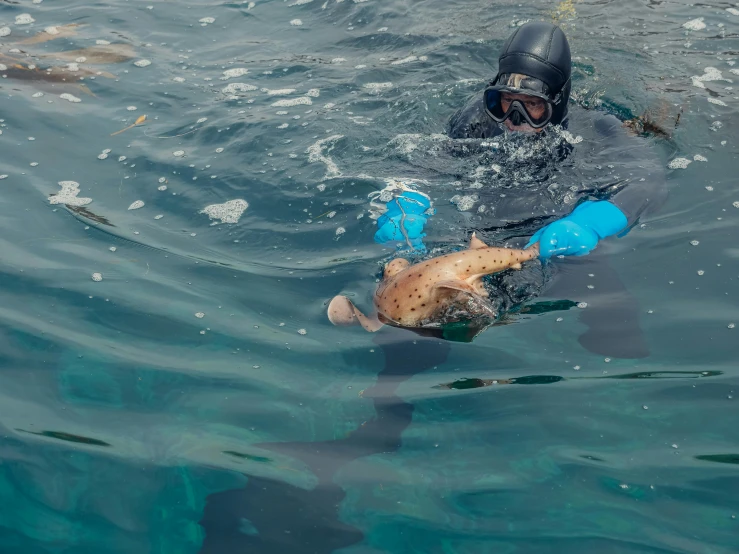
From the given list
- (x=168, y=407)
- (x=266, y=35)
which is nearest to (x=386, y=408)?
(x=168, y=407)

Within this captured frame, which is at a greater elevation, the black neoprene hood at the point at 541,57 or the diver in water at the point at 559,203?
the black neoprene hood at the point at 541,57

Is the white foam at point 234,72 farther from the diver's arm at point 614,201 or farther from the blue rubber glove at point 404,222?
the diver's arm at point 614,201

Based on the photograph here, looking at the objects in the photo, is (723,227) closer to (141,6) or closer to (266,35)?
(266,35)

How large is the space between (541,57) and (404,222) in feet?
5.00

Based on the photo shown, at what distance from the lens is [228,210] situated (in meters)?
5.09

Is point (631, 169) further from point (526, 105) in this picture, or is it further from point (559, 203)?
point (526, 105)

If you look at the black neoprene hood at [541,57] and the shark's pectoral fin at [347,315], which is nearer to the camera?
the shark's pectoral fin at [347,315]

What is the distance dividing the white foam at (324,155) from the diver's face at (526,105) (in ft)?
4.17

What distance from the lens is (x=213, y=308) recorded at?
13.7ft

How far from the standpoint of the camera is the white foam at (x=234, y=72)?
7.10 meters

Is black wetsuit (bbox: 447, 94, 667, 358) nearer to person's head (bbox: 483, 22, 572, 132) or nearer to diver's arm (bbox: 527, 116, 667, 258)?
diver's arm (bbox: 527, 116, 667, 258)

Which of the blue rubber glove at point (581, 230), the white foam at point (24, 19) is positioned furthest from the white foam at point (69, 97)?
the blue rubber glove at point (581, 230)

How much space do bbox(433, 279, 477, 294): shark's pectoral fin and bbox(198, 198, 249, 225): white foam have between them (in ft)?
6.48

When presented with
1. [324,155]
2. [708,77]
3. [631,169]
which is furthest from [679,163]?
[324,155]
